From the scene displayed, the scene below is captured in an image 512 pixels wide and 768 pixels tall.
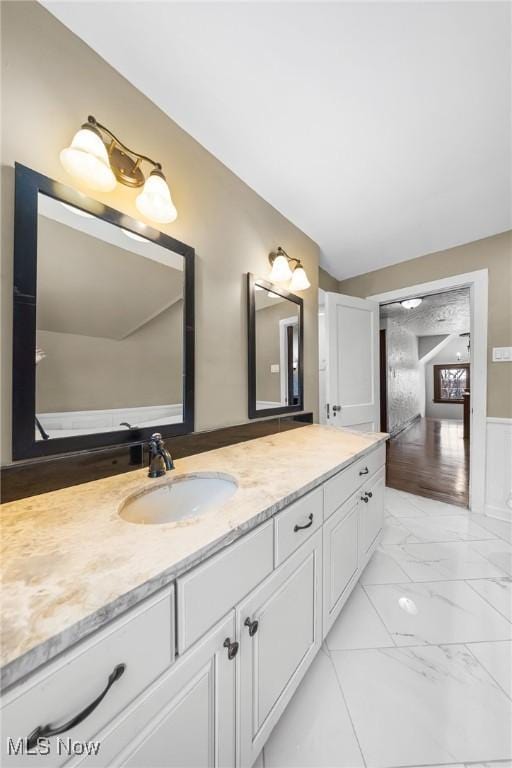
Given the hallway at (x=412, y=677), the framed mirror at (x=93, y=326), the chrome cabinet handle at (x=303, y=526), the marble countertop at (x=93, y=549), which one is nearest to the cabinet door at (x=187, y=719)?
Result: the marble countertop at (x=93, y=549)

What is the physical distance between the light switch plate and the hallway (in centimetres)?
147

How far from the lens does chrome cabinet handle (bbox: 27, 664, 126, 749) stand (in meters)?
0.38

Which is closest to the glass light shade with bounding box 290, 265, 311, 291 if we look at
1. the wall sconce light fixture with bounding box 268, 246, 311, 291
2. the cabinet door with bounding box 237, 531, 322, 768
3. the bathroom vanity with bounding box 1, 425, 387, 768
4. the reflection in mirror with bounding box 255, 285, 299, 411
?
the wall sconce light fixture with bounding box 268, 246, 311, 291

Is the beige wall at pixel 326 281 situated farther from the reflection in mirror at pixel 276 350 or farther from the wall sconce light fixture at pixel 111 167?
the wall sconce light fixture at pixel 111 167

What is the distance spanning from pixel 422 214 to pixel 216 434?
2.14 metres

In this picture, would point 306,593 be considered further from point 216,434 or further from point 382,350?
point 382,350

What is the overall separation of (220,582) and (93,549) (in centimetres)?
29

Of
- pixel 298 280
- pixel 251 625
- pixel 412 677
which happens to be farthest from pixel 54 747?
pixel 298 280

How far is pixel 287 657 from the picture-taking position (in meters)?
A: 0.90

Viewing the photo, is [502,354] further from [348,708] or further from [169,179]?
[169,179]

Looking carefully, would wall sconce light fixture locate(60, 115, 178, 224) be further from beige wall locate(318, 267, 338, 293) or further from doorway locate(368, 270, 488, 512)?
doorway locate(368, 270, 488, 512)

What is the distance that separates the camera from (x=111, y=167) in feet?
3.36

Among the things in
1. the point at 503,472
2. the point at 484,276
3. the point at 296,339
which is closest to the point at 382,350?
the point at 484,276

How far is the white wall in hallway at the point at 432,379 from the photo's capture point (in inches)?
328
